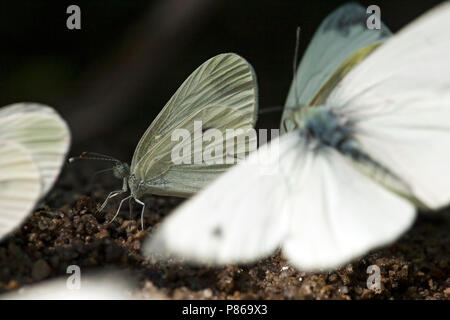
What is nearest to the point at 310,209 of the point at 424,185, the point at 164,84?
the point at 424,185

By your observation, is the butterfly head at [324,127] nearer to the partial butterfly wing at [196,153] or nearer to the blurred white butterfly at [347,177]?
the blurred white butterfly at [347,177]

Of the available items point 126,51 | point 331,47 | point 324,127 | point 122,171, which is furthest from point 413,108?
point 126,51

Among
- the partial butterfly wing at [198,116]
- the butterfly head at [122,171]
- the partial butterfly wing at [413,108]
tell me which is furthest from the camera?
the butterfly head at [122,171]

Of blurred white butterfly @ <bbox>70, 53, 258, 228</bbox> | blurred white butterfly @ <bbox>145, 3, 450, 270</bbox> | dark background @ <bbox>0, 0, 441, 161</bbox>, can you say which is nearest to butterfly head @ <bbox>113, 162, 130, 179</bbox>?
blurred white butterfly @ <bbox>70, 53, 258, 228</bbox>

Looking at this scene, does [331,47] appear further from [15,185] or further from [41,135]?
[15,185]

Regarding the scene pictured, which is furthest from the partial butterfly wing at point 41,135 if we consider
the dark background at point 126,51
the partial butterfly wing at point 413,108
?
the dark background at point 126,51

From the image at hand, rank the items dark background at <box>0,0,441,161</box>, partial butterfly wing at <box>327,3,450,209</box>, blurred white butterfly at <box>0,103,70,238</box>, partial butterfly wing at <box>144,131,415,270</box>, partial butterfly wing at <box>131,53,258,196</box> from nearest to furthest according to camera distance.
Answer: partial butterfly wing at <box>144,131,415,270</box> < partial butterfly wing at <box>327,3,450,209</box> < blurred white butterfly at <box>0,103,70,238</box> < partial butterfly wing at <box>131,53,258,196</box> < dark background at <box>0,0,441,161</box>

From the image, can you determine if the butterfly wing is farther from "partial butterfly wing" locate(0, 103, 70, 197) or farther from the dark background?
the dark background
